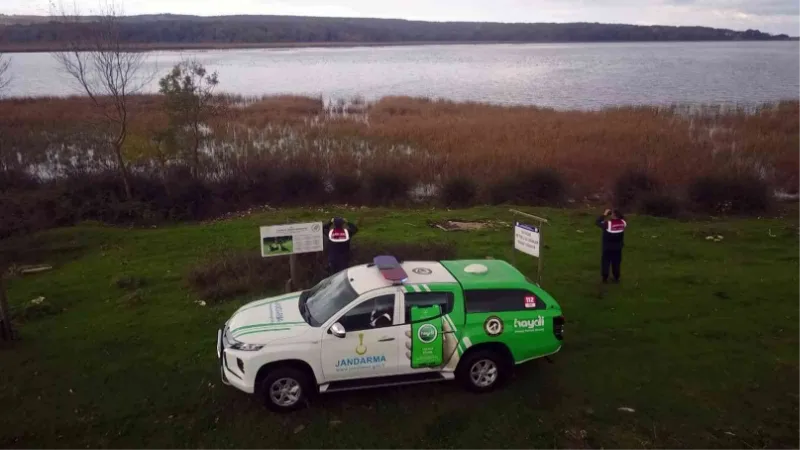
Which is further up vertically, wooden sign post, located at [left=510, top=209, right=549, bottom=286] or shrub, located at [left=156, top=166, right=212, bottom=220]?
wooden sign post, located at [left=510, top=209, right=549, bottom=286]

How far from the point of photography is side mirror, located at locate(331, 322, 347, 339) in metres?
8.03

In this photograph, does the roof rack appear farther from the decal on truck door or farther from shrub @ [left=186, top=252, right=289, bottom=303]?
shrub @ [left=186, top=252, right=289, bottom=303]

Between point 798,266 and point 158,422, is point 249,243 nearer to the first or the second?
point 158,422

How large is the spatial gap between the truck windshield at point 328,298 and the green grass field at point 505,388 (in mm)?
1192

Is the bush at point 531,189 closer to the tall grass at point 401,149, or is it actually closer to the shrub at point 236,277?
the tall grass at point 401,149

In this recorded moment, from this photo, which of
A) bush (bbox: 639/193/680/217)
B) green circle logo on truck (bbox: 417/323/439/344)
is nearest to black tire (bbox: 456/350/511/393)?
green circle logo on truck (bbox: 417/323/439/344)

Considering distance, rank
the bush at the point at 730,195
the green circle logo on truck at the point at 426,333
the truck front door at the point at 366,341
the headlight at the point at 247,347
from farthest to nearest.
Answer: the bush at the point at 730,195 → the green circle logo on truck at the point at 426,333 → the truck front door at the point at 366,341 → the headlight at the point at 247,347

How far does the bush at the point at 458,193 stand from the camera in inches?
917

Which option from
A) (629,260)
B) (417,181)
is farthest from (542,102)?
(629,260)

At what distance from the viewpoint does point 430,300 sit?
27.6ft

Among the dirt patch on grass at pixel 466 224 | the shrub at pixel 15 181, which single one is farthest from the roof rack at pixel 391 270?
the shrub at pixel 15 181

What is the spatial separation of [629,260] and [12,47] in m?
120

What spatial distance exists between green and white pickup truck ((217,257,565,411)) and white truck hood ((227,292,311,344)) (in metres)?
0.01

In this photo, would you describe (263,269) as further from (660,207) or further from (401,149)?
(401,149)
